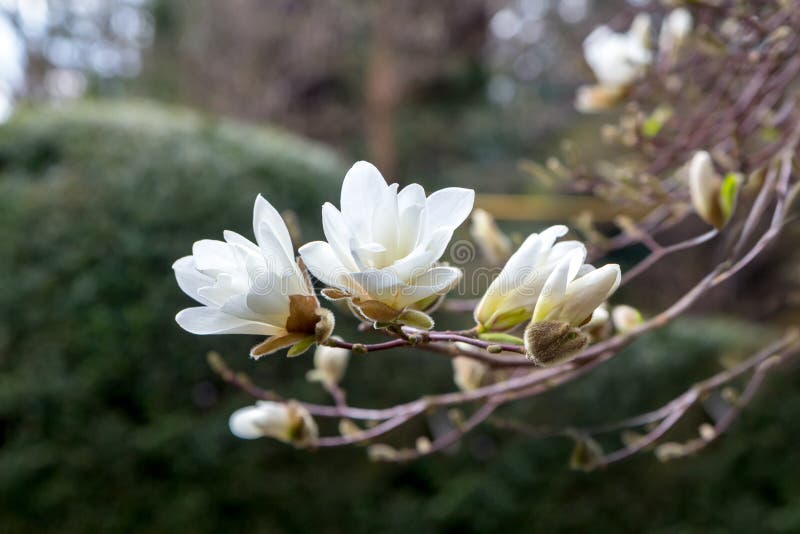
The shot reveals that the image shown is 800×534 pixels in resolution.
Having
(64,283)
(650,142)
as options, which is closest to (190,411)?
(64,283)

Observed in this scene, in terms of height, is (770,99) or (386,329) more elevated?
(770,99)

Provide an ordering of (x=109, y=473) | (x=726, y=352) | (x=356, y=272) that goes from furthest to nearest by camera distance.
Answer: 1. (x=726, y=352)
2. (x=109, y=473)
3. (x=356, y=272)

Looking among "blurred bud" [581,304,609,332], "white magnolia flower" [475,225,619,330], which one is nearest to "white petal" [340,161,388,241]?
"white magnolia flower" [475,225,619,330]

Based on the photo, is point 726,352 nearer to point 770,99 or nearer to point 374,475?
point 374,475

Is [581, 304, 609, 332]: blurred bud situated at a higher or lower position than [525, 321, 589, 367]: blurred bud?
lower

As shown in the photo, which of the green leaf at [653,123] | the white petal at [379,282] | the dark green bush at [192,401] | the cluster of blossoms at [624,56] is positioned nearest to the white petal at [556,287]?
the white petal at [379,282]

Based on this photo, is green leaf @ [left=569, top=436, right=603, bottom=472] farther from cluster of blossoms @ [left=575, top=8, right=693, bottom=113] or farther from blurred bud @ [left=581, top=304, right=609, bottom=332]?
cluster of blossoms @ [left=575, top=8, right=693, bottom=113]
